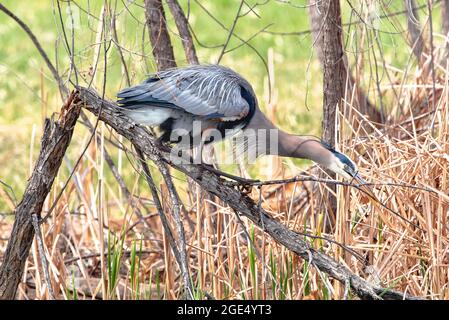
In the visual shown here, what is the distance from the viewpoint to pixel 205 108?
10.3 ft

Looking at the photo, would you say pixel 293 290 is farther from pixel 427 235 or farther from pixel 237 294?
pixel 427 235

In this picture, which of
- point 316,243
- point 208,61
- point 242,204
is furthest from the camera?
point 208,61

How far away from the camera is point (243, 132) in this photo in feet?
10.9

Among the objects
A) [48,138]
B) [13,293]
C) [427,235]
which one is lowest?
[13,293]

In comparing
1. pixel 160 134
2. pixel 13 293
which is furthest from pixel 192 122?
pixel 13 293

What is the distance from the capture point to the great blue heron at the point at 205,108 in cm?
307

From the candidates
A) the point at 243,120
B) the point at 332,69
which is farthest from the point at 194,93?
the point at 332,69

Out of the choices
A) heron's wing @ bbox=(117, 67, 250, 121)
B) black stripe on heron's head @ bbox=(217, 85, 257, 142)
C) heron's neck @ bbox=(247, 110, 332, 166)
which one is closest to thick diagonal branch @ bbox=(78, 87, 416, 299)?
heron's wing @ bbox=(117, 67, 250, 121)

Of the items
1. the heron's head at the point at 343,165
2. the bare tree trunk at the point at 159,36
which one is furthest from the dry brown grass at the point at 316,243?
the bare tree trunk at the point at 159,36

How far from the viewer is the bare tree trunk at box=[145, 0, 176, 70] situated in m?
3.44

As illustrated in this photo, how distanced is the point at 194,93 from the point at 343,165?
615 millimetres

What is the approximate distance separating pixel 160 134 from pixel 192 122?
0.15m

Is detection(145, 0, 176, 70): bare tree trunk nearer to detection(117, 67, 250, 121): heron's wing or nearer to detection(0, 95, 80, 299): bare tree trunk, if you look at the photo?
detection(117, 67, 250, 121): heron's wing

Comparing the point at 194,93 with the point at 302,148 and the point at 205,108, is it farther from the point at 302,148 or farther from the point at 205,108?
the point at 302,148
